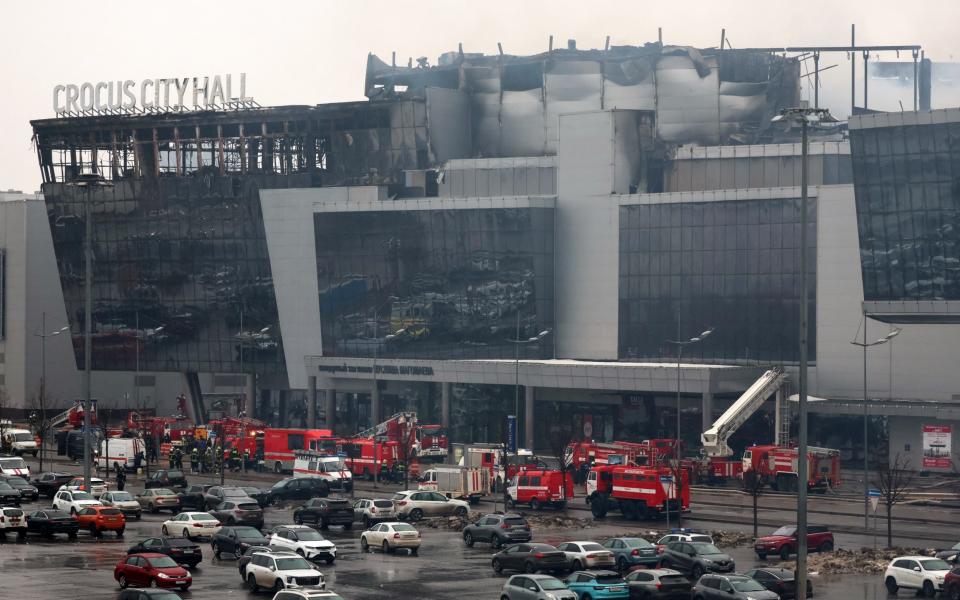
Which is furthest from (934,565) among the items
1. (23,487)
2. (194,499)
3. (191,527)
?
(23,487)

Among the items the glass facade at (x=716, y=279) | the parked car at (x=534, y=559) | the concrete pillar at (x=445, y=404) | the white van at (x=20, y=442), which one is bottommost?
the white van at (x=20, y=442)

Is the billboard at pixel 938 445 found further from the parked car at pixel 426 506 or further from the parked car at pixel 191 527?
the parked car at pixel 191 527

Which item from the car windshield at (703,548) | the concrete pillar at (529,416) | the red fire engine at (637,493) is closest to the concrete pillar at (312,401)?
the concrete pillar at (529,416)

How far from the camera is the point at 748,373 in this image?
399 ft

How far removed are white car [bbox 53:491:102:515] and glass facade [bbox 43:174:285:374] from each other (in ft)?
233

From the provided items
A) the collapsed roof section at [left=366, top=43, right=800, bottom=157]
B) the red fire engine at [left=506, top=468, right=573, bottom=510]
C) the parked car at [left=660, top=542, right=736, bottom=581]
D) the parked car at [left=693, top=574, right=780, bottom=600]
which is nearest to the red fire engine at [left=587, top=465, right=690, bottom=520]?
the red fire engine at [left=506, top=468, right=573, bottom=510]

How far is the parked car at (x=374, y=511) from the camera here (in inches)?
3167

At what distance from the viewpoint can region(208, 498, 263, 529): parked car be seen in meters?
76.9

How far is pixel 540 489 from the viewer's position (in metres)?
90.1

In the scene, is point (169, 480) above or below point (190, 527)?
below

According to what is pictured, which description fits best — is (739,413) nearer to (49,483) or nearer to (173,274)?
(49,483)

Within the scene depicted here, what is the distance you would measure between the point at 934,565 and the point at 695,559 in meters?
Result: 9.01

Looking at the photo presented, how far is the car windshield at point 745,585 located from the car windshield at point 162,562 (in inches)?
801

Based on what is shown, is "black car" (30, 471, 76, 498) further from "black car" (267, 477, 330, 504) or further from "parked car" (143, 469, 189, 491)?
"black car" (267, 477, 330, 504)
